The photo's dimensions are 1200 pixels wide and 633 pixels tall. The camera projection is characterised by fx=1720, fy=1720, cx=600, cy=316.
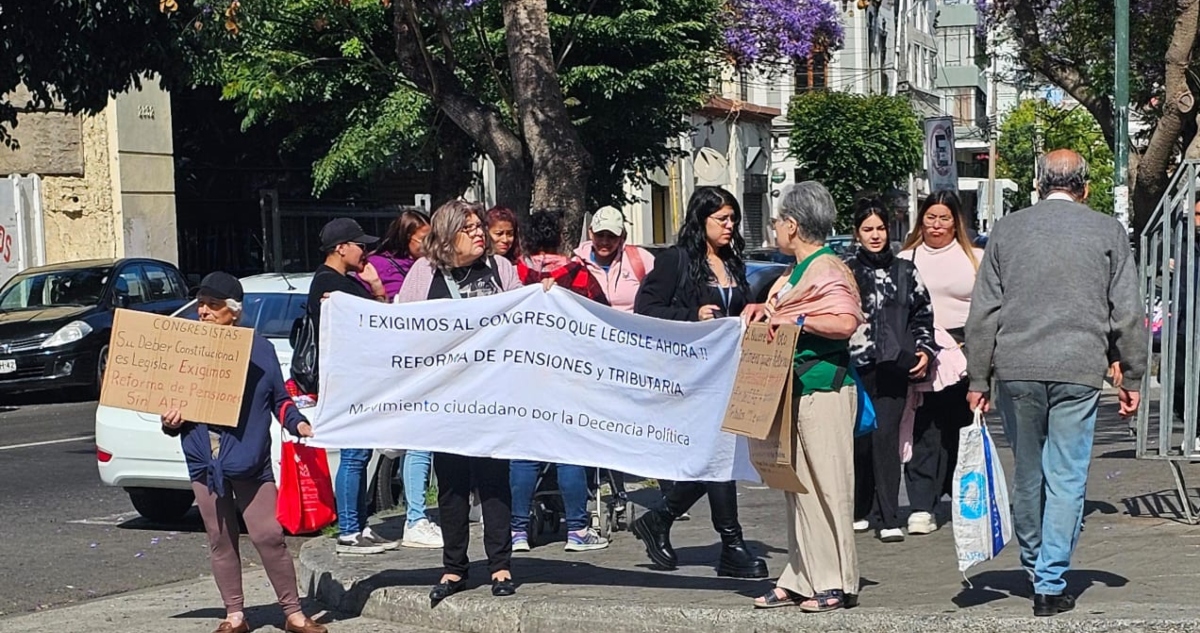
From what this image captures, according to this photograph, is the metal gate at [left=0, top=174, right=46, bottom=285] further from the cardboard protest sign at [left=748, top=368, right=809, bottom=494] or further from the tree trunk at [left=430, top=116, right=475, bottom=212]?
the cardboard protest sign at [left=748, top=368, right=809, bottom=494]

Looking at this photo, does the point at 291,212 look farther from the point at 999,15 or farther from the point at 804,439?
the point at 804,439

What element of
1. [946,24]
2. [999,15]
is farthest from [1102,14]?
[946,24]

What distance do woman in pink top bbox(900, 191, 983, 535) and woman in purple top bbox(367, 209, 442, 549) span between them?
8.33 ft

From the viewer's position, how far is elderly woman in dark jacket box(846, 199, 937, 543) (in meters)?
8.60

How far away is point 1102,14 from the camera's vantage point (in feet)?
68.2

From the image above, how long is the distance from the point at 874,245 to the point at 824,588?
242cm

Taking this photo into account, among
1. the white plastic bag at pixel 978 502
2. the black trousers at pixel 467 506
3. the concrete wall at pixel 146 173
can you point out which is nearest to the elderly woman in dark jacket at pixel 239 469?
the black trousers at pixel 467 506

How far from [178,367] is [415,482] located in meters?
2.06

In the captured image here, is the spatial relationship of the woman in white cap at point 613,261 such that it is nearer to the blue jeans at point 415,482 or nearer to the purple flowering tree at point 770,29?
the blue jeans at point 415,482

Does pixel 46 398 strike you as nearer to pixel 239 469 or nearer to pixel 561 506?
pixel 561 506

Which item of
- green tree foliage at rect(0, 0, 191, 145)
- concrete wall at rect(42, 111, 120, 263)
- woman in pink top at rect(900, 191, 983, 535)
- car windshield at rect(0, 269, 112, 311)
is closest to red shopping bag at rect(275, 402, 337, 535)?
woman in pink top at rect(900, 191, 983, 535)

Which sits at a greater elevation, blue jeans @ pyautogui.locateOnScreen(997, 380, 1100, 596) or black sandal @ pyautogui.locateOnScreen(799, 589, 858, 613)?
blue jeans @ pyautogui.locateOnScreen(997, 380, 1100, 596)

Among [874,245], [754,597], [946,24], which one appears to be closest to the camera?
[754,597]

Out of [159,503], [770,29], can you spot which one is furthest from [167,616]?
[770,29]
